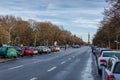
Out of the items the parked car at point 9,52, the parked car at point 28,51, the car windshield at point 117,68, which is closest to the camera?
the car windshield at point 117,68

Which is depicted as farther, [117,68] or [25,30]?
[25,30]

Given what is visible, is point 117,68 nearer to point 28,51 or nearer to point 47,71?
point 47,71

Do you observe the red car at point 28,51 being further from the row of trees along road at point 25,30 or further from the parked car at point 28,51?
the row of trees along road at point 25,30

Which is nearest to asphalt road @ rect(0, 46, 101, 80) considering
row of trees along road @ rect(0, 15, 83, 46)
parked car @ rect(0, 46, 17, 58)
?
parked car @ rect(0, 46, 17, 58)

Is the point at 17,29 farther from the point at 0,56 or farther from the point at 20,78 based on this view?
the point at 20,78

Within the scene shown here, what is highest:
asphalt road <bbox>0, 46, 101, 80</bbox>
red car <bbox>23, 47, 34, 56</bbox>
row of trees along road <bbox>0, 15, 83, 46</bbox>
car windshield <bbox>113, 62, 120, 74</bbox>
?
row of trees along road <bbox>0, 15, 83, 46</bbox>

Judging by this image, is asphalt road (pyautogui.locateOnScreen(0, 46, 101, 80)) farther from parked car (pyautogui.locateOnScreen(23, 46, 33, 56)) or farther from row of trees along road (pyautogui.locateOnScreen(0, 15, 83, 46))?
row of trees along road (pyautogui.locateOnScreen(0, 15, 83, 46))

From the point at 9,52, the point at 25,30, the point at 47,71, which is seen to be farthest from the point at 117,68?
the point at 25,30

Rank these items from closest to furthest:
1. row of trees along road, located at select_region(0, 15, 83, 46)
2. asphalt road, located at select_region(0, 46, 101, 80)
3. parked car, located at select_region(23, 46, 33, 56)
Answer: asphalt road, located at select_region(0, 46, 101, 80) → parked car, located at select_region(23, 46, 33, 56) → row of trees along road, located at select_region(0, 15, 83, 46)

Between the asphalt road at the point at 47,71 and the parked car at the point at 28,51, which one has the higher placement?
the parked car at the point at 28,51

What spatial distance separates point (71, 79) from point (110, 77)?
847 cm

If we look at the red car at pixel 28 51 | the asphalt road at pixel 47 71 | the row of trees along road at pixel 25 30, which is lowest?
the asphalt road at pixel 47 71

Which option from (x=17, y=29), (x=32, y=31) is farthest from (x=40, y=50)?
(x=32, y=31)

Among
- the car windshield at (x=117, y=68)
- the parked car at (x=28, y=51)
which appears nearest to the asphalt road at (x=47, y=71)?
the car windshield at (x=117, y=68)
